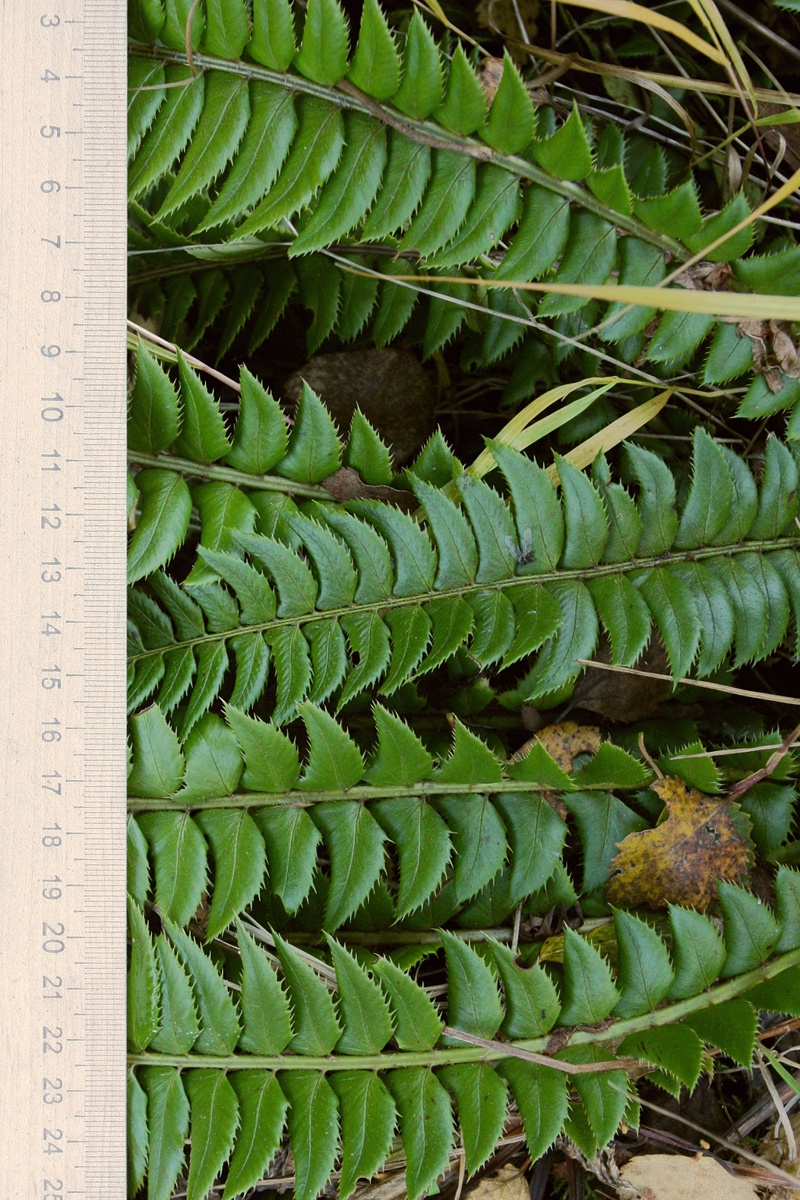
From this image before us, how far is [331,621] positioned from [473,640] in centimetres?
26

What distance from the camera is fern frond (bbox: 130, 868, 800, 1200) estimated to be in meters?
1.55

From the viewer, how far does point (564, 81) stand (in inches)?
83.7

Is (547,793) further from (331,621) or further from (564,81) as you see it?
(564,81)

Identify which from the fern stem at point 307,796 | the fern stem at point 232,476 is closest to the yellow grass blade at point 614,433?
the fern stem at point 232,476

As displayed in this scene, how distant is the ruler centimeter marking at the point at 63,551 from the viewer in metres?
1.59

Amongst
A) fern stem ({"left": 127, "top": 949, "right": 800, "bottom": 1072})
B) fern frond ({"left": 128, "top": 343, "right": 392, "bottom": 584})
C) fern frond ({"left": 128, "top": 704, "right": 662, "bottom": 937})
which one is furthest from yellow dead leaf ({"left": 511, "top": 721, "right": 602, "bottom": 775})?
fern frond ({"left": 128, "top": 343, "right": 392, "bottom": 584})

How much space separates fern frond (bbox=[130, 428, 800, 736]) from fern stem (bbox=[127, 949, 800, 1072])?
0.55 m

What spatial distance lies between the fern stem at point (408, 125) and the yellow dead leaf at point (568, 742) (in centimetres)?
96

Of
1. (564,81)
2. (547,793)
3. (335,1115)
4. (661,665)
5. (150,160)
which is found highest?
(564,81)

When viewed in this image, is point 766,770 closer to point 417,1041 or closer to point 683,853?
point 683,853

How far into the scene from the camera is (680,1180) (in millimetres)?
1789

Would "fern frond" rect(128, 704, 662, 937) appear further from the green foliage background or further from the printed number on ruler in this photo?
the printed number on ruler

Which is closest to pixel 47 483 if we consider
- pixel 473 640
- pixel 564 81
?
Result: pixel 473 640

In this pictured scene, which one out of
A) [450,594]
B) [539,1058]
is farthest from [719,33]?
[539,1058]
